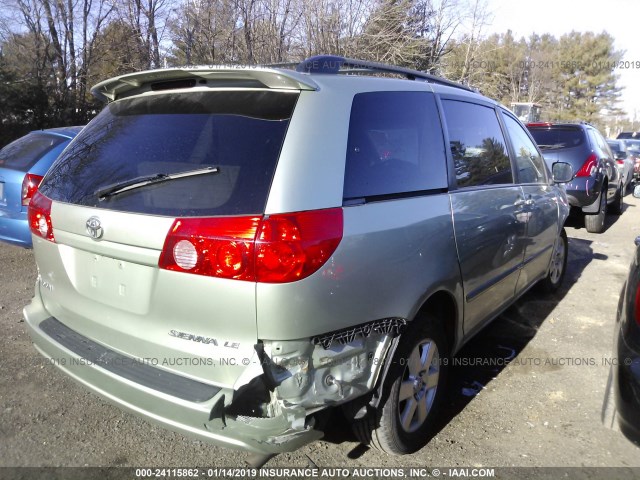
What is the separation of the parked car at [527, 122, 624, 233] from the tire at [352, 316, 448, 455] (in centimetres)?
616

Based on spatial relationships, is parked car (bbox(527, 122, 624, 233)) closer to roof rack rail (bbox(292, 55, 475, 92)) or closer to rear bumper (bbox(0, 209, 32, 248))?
roof rack rail (bbox(292, 55, 475, 92))

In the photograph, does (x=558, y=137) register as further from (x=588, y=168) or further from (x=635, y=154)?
(x=635, y=154)

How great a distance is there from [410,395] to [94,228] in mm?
1705

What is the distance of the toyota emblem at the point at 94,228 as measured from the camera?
2162 mm

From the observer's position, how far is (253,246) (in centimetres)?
187

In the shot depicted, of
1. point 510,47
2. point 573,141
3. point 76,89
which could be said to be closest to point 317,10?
point 573,141

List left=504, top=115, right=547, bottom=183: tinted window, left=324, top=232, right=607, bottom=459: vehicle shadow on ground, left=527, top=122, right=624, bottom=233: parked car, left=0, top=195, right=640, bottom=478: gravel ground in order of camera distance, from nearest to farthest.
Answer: left=0, top=195, right=640, bottom=478: gravel ground, left=324, top=232, right=607, bottom=459: vehicle shadow on ground, left=504, top=115, right=547, bottom=183: tinted window, left=527, top=122, right=624, bottom=233: parked car

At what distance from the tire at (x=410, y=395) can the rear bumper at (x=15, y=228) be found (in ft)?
13.6

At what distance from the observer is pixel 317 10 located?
13.1 m

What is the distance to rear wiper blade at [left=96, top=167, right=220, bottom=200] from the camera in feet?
6.72

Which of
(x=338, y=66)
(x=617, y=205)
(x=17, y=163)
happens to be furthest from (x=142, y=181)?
(x=617, y=205)

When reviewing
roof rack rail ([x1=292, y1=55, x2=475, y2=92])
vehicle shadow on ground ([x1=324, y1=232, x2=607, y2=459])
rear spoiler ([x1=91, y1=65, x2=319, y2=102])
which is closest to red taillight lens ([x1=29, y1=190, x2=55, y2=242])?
A: rear spoiler ([x1=91, y1=65, x2=319, y2=102])

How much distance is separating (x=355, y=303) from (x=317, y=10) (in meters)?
12.7

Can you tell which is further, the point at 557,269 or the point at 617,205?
the point at 617,205
